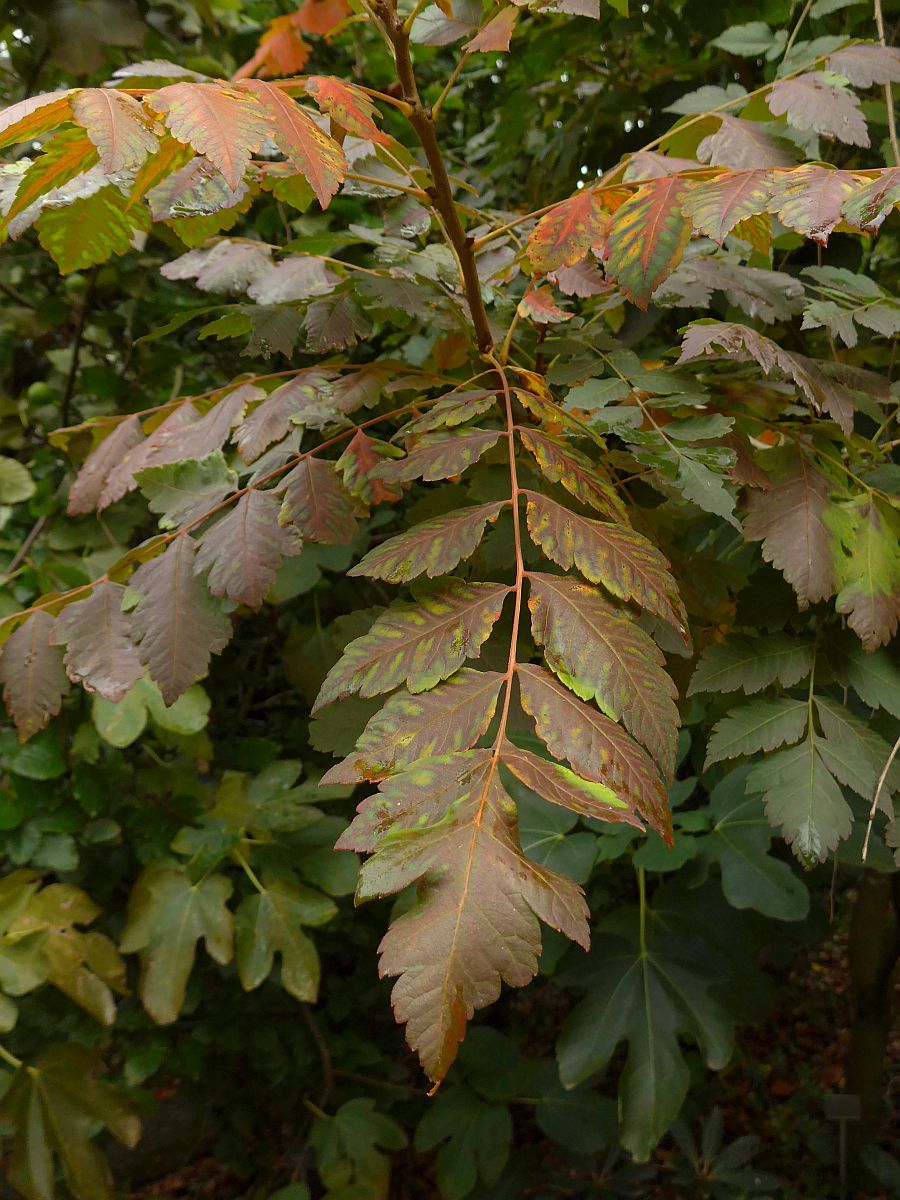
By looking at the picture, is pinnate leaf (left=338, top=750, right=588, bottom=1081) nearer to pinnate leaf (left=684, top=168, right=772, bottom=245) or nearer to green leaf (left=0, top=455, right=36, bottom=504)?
Result: pinnate leaf (left=684, top=168, right=772, bottom=245)

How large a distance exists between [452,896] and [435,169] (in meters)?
0.48

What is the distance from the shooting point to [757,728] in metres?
0.58

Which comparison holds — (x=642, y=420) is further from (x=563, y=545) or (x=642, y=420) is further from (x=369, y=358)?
(x=369, y=358)

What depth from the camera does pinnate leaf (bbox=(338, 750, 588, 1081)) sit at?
33 cm

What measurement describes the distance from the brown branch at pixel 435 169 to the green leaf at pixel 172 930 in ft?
2.79

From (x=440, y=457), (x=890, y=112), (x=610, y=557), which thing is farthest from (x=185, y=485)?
(x=890, y=112)

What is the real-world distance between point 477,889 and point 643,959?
882 mm

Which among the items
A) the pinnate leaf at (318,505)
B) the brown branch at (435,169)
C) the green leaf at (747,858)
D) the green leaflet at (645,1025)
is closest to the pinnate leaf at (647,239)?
the brown branch at (435,169)

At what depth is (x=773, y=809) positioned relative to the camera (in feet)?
1.78

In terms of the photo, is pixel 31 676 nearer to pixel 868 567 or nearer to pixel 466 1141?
pixel 868 567

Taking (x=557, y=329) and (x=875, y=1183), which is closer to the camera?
(x=557, y=329)

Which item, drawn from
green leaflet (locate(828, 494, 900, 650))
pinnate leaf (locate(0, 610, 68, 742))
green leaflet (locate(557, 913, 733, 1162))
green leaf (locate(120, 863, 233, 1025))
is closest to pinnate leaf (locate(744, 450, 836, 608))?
green leaflet (locate(828, 494, 900, 650))

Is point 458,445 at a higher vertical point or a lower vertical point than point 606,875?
higher

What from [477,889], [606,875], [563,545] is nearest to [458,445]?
[563,545]
